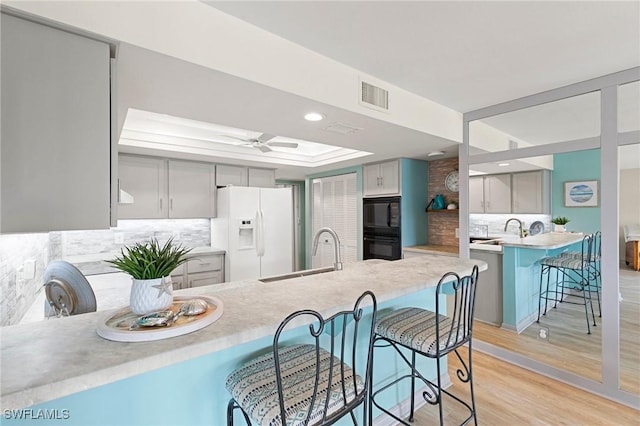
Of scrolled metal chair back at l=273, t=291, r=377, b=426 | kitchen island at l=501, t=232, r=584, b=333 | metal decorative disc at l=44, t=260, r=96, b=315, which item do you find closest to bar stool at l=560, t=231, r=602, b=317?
kitchen island at l=501, t=232, r=584, b=333

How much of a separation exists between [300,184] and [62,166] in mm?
5746

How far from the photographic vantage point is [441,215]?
427 cm

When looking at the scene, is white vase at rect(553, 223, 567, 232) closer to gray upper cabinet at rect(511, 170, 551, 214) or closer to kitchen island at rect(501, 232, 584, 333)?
gray upper cabinet at rect(511, 170, 551, 214)

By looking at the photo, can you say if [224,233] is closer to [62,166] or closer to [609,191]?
[62,166]

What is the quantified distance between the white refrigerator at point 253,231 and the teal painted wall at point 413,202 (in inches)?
67.4

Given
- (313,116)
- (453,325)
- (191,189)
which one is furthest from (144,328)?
(191,189)

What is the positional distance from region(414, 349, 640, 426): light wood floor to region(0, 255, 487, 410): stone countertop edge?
1209 millimetres

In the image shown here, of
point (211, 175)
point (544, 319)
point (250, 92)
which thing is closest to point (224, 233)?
point (211, 175)

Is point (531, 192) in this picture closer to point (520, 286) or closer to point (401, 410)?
point (520, 286)

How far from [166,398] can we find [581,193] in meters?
3.06

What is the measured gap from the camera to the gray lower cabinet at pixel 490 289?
3332 mm

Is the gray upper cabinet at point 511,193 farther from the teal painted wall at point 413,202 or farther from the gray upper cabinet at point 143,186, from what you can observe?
the gray upper cabinet at point 143,186

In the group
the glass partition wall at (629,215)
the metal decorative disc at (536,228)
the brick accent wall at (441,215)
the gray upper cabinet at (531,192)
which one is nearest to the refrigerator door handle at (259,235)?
the brick accent wall at (441,215)

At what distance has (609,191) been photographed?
7.22ft
